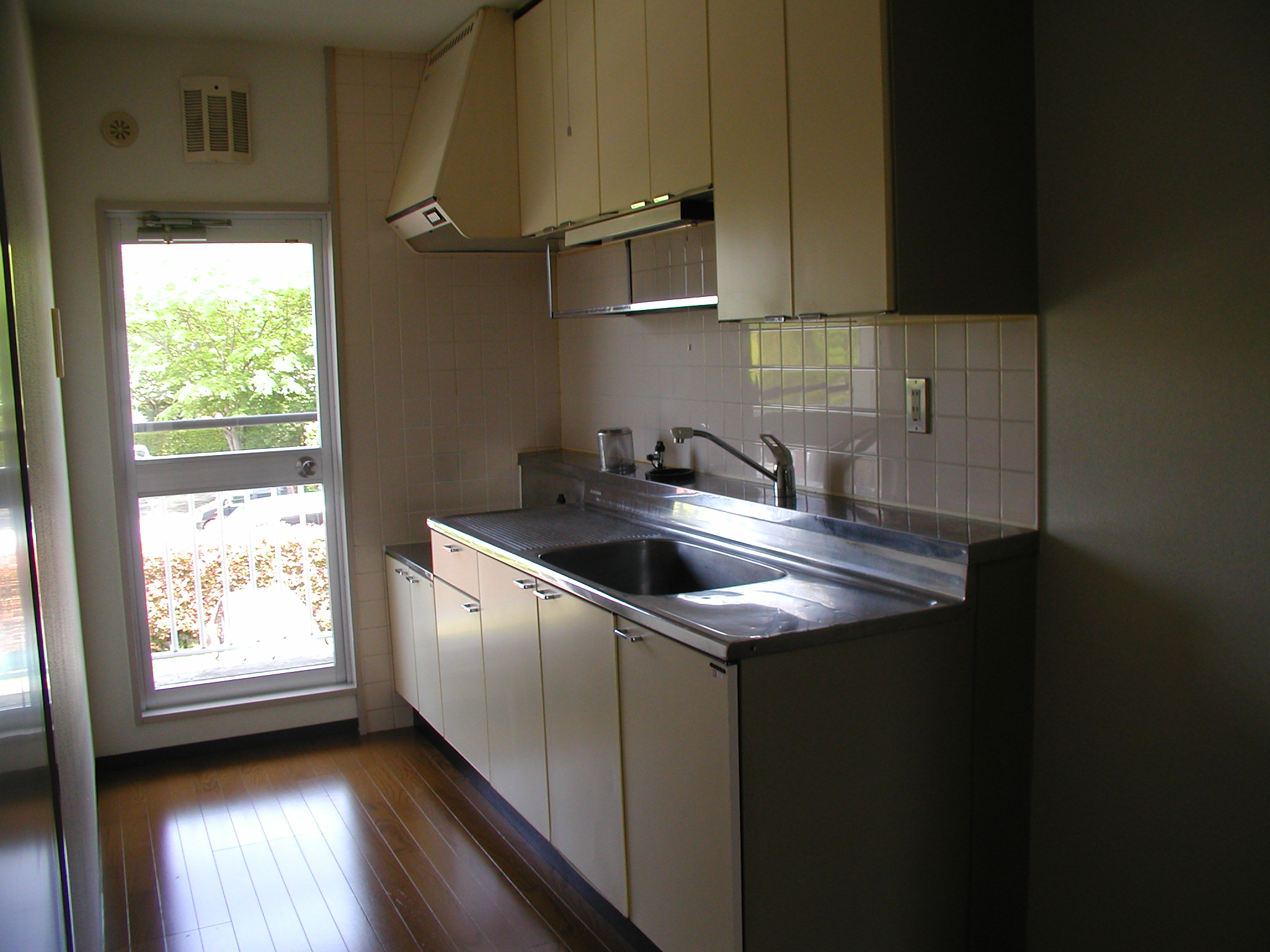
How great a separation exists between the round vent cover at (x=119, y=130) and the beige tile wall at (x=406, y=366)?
2.24 feet

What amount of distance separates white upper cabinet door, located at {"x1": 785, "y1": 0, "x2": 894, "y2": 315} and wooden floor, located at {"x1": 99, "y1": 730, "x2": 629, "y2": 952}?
162 cm

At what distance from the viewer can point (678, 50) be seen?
100 inches

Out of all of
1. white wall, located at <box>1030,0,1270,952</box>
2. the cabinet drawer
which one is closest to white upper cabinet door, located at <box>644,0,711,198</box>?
white wall, located at <box>1030,0,1270,952</box>

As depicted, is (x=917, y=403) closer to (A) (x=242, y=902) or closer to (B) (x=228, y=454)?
(A) (x=242, y=902)

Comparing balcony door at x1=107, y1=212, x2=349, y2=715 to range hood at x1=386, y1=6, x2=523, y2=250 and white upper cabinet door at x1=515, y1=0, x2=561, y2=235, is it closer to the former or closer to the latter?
range hood at x1=386, y1=6, x2=523, y2=250

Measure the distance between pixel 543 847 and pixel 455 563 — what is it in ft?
2.96

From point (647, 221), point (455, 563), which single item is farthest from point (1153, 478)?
point (455, 563)

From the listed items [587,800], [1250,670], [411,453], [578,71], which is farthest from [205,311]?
[1250,670]

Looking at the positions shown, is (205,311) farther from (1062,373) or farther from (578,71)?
(1062,373)

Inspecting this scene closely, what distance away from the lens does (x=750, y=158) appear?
7.50ft

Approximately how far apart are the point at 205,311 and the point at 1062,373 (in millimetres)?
2985

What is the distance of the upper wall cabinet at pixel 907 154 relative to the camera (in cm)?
193

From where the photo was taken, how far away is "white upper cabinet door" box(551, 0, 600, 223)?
3000 mm

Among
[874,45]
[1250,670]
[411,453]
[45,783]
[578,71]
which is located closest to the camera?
[45,783]
